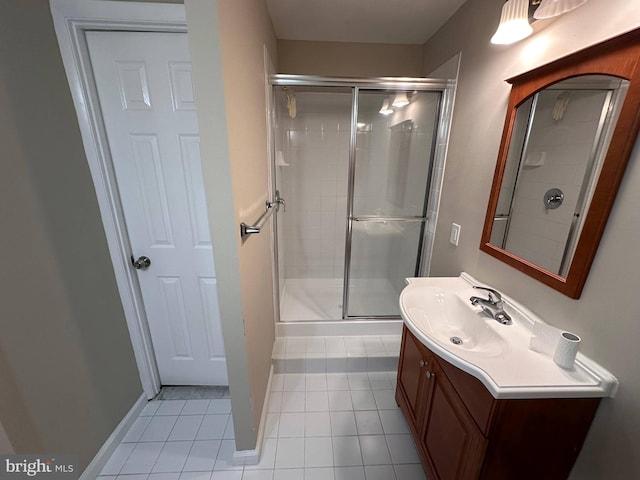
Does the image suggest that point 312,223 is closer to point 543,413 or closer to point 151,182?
point 151,182

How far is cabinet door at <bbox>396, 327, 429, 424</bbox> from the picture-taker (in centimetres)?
123

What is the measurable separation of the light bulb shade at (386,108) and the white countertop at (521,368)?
178 cm

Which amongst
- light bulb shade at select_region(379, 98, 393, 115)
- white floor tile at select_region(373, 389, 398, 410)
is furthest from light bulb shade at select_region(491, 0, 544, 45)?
white floor tile at select_region(373, 389, 398, 410)

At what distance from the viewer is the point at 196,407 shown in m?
1.58

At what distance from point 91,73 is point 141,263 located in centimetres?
97

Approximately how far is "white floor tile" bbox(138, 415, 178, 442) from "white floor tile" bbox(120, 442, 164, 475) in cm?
3

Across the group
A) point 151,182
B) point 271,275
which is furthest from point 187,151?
point 271,275

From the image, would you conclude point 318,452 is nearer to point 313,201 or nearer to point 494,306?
point 494,306

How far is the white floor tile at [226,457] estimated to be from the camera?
1271 millimetres

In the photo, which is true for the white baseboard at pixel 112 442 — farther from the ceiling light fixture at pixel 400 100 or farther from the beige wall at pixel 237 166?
the ceiling light fixture at pixel 400 100

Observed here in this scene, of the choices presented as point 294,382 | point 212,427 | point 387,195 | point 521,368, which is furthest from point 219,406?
point 387,195

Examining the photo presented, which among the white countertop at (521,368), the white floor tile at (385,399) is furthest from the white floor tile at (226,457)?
the white countertop at (521,368)

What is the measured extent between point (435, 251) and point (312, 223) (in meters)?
1.42

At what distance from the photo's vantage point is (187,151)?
51.7 inches
